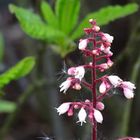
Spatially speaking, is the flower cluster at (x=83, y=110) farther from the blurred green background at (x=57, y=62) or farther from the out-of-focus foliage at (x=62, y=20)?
the out-of-focus foliage at (x=62, y=20)

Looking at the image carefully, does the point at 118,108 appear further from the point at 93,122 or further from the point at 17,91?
the point at 93,122

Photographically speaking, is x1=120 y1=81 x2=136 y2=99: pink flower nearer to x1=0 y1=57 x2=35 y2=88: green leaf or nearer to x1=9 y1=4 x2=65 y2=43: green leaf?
x1=0 y1=57 x2=35 y2=88: green leaf

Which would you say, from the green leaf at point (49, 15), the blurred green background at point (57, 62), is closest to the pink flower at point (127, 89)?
the blurred green background at point (57, 62)

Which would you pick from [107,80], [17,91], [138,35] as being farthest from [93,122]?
[17,91]

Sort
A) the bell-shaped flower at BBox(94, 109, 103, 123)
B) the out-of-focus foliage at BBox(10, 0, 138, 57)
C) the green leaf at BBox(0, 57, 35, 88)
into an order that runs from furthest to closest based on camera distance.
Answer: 1. the out-of-focus foliage at BBox(10, 0, 138, 57)
2. the green leaf at BBox(0, 57, 35, 88)
3. the bell-shaped flower at BBox(94, 109, 103, 123)

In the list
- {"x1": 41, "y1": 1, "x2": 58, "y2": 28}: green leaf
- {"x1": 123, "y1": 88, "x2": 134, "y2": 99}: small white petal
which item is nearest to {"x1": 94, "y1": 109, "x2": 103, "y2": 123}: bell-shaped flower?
{"x1": 123, "y1": 88, "x2": 134, "y2": 99}: small white petal

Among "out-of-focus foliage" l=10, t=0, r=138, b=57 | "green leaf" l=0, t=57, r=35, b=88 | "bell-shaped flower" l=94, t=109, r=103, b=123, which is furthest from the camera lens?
"out-of-focus foliage" l=10, t=0, r=138, b=57

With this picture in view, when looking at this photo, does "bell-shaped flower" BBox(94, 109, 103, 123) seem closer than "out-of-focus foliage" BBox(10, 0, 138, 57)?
Yes
